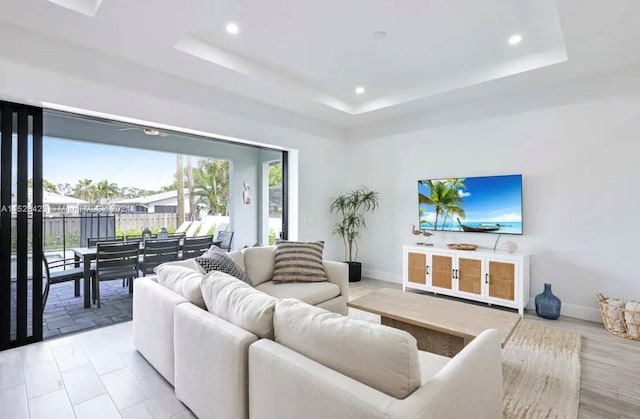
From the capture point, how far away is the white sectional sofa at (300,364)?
1088 millimetres

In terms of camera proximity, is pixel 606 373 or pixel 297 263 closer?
pixel 606 373

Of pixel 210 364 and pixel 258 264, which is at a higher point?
pixel 258 264

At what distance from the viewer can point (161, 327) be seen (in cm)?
225

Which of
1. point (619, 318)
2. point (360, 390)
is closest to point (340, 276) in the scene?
point (360, 390)

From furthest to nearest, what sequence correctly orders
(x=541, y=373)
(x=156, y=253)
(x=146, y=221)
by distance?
(x=146, y=221)
(x=156, y=253)
(x=541, y=373)

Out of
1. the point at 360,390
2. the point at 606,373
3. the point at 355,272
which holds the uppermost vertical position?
the point at 360,390

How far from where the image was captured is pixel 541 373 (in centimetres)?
244

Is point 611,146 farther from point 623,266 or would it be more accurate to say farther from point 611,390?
point 611,390

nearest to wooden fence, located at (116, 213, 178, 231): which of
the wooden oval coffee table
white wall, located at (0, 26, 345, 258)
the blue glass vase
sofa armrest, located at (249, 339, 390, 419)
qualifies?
white wall, located at (0, 26, 345, 258)

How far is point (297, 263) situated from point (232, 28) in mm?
2390

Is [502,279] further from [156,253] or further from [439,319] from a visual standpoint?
[156,253]

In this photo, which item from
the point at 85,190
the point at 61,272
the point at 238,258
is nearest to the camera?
the point at 238,258

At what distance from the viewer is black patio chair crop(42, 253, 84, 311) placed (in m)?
3.40

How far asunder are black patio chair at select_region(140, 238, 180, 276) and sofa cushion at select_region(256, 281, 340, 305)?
1.68 m
